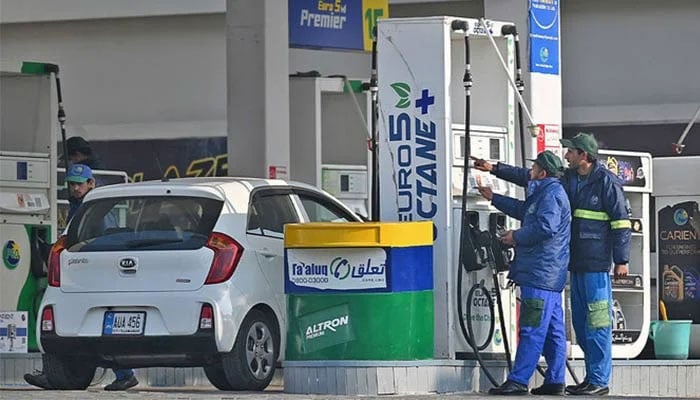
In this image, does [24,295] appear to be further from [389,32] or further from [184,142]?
[184,142]

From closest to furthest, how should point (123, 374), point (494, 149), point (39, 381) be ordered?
1. point (39, 381)
2. point (494, 149)
3. point (123, 374)

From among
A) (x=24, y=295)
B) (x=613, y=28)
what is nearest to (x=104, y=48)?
(x=613, y=28)

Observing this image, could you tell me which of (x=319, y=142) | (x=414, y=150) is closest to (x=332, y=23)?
(x=319, y=142)

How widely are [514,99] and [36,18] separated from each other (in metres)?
15.0

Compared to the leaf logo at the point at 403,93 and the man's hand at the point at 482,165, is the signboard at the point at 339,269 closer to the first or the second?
the man's hand at the point at 482,165

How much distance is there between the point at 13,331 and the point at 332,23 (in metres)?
6.41

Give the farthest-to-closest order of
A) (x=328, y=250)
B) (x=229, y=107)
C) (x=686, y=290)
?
(x=229, y=107) < (x=686, y=290) < (x=328, y=250)

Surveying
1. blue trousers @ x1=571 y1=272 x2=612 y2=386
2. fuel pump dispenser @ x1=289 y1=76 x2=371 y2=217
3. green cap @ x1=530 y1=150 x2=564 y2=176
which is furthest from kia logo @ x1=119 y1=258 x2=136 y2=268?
fuel pump dispenser @ x1=289 y1=76 x2=371 y2=217

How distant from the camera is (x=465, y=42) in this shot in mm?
13625

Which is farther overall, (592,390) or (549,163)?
(592,390)

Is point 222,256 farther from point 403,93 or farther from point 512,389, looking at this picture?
point 512,389

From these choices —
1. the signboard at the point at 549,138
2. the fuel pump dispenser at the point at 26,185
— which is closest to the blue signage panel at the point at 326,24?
the fuel pump dispenser at the point at 26,185

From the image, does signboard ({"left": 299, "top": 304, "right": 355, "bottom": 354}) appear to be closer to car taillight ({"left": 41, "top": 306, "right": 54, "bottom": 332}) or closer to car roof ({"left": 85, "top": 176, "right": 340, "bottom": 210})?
car roof ({"left": 85, "top": 176, "right": 340, "bottom": 210})

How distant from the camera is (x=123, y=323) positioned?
1318 centimetres
